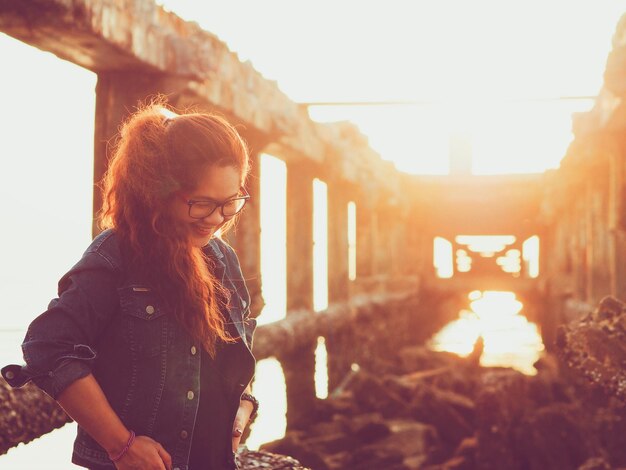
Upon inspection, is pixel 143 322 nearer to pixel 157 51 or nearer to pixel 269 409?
pixel 157 51

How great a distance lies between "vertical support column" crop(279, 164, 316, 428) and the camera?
427 inches

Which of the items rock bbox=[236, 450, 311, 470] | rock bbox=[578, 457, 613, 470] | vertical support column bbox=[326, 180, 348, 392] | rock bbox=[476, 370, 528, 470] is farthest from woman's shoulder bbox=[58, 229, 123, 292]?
vertical support column bbox=[326, 180, 348, 392]

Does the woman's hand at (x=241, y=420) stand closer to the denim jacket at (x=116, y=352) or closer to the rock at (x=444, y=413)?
the denim jacket at (x=116, y=352)

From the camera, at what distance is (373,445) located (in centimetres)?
891

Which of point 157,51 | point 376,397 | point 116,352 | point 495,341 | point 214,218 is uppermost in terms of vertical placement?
point 157,51

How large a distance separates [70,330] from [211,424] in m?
0.53

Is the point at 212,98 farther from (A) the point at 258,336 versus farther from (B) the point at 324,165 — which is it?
(B) the point at 324,165

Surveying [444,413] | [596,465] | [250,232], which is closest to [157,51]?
[250,232]

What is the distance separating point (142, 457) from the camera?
81.0 inches

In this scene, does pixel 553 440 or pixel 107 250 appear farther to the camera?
pixel 553 440

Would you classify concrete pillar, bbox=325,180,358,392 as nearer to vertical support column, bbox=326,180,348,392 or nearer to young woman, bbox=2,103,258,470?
vertical support column, bbox=326,180,348,392

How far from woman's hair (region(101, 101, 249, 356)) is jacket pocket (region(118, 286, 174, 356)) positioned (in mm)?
37

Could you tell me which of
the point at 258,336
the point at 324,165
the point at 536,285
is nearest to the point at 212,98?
the point at 258,336

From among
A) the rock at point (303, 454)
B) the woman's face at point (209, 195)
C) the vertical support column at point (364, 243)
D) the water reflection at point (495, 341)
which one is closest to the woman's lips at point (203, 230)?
the woman's face at point (209, 195)
